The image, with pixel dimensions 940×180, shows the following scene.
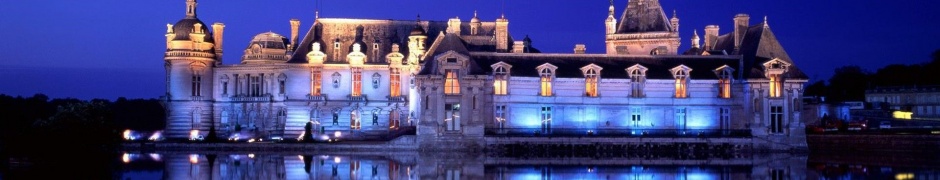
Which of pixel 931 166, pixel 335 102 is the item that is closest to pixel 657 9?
pixel 335 102

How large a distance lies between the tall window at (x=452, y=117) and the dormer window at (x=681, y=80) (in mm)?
13133

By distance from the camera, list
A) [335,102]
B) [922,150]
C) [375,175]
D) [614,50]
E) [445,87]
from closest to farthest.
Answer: [375,175] < [922,150] < [445,87] < [335,102] < [614,50]

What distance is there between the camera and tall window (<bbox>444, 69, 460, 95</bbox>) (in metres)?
68.6

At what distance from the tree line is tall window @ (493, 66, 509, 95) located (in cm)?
5212

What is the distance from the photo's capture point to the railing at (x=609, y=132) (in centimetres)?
6856

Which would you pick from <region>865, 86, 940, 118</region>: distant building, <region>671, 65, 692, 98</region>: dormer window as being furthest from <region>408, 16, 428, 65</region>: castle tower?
<region>865, 86, 940, 118</region>: distant building

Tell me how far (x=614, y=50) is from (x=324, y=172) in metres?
42.6

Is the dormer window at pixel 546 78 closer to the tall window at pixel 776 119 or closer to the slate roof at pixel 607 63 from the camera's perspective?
the slate roof at pixel 607 63

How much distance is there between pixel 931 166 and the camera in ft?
165

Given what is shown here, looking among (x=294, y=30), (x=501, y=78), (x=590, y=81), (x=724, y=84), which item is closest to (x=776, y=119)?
(x=724, y=84)

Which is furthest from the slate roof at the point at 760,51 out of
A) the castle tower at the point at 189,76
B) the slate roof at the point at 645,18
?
the castle tower at the point at 189,76

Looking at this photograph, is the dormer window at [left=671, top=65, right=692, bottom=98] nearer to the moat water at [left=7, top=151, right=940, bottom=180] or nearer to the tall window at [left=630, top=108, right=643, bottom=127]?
the tall window at [left=630, top=108, right=643, bottom=127]

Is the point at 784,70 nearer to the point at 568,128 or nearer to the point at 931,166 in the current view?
the point at 568,128

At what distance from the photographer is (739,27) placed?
79.7 metres
